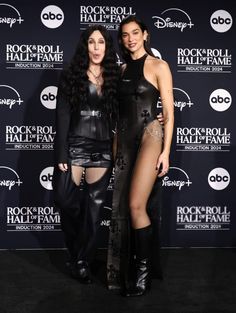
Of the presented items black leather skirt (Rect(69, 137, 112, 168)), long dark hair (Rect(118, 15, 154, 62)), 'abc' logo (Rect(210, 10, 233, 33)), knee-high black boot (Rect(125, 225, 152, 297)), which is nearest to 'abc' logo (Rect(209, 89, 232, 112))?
'abc' logo (Rect(210, 10, 233, 33))

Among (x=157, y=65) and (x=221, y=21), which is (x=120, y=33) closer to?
(x=157, y=65)

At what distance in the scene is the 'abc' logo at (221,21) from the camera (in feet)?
14.0

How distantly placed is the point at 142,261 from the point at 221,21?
2.14 metres

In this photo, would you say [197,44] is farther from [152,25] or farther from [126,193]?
[126,193]

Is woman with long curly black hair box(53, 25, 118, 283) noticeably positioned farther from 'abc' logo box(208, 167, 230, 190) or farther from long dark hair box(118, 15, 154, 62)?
'abc' logo box(208, 167, 230, 190)

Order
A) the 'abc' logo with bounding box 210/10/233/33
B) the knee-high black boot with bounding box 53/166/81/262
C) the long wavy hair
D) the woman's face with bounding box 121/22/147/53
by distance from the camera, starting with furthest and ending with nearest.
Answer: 1. the 'abc' logo with bounding box 210/10/233/33
2. the knee-high black boot with bounding box 53/166/81/262
3. the long wavy hair
4. the woman's face with bounding box 121/22/147/53

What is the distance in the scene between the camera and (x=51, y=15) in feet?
13.6

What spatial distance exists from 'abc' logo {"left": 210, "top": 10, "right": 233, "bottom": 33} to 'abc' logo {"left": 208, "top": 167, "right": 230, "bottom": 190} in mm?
1135

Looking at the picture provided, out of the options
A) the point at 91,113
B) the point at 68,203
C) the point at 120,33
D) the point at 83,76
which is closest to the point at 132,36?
the point at 120,33

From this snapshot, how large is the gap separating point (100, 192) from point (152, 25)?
5.05 ft

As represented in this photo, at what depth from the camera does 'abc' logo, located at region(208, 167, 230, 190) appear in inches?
171

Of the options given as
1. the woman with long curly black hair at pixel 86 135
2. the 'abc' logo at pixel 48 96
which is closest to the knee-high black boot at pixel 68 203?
the woman with long curly black hair at pixel 86 135

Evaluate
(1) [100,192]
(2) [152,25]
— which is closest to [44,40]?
(2) [152,25]

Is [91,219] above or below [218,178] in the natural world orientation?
below
